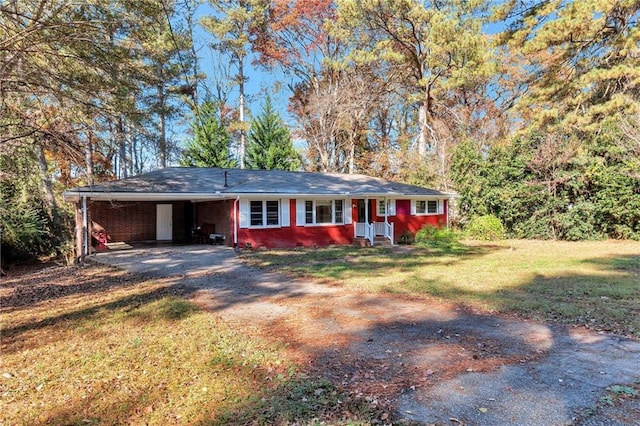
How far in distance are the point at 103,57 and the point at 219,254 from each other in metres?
8.26

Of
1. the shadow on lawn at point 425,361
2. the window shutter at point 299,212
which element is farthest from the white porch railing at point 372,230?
the shadow on lawn at point 425,361

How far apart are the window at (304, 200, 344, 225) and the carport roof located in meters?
0.64

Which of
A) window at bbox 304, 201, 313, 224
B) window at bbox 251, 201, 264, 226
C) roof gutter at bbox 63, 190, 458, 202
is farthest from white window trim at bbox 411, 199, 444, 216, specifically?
window at bbox 251, 201, 264, 226

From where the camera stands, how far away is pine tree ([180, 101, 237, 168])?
2828 cm

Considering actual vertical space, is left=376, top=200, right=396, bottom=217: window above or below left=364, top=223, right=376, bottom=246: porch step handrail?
above

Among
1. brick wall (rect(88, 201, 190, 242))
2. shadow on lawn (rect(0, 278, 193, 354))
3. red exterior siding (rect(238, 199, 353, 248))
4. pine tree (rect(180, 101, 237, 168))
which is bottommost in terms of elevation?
shadow on lawn (rect(0, 278, 193, 354))

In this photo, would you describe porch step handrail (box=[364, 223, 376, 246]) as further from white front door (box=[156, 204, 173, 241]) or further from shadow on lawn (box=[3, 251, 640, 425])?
shadow on lawn (box=[3, 251, 640, 425])

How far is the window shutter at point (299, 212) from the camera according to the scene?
1714 cm

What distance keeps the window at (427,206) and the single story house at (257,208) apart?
5 cm

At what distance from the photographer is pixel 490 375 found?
152 inches

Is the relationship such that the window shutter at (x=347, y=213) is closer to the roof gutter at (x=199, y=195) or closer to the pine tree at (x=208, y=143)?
the roof gutter at (x=199, y=195)

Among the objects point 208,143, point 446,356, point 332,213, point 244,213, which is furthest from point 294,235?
point 208,143

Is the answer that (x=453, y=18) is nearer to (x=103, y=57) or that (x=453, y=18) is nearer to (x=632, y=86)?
(x=632, y=86)

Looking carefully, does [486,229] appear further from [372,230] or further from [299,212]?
[299,212]
